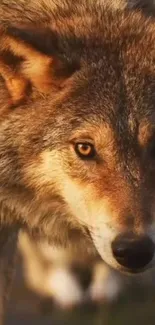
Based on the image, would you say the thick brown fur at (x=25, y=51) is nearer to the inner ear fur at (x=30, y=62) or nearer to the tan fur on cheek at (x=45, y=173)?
the inner ear fur at (x=30, y=62)

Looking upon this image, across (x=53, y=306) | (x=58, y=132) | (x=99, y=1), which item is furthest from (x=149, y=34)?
(x=53, y=306)

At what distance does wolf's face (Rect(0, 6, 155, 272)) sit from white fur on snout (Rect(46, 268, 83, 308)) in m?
3.50

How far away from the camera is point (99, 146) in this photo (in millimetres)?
5953

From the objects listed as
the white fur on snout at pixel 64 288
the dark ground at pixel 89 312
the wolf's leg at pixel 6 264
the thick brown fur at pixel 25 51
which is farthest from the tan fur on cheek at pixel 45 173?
the white fur on snout at pixel 64 288

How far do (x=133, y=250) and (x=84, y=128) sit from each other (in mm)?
687

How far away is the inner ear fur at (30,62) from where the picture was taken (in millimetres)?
6070

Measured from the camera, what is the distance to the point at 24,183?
632 centimetres

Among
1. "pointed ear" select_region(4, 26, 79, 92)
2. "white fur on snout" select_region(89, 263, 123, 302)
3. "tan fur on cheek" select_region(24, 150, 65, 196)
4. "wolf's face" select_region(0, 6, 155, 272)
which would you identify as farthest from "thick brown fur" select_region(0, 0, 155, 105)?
"white fur on snout" select_region(89, 263, 123, 302)

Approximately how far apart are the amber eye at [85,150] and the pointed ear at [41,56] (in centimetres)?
41

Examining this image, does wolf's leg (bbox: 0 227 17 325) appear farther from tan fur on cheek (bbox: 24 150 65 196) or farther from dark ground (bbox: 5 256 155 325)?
dark ground (bbox: 5 256 155 325)

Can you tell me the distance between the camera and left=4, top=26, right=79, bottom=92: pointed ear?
6.06 meters

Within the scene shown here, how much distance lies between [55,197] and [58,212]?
0.70 feet

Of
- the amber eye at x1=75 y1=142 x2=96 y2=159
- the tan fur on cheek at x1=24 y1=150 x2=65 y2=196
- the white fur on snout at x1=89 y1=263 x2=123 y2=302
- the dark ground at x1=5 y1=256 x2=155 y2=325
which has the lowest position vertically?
the dark ground at x1=5 y1=256 x2=155 y2=325

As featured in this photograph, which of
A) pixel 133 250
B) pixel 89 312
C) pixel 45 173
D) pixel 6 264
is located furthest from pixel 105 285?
pixel 133 250
